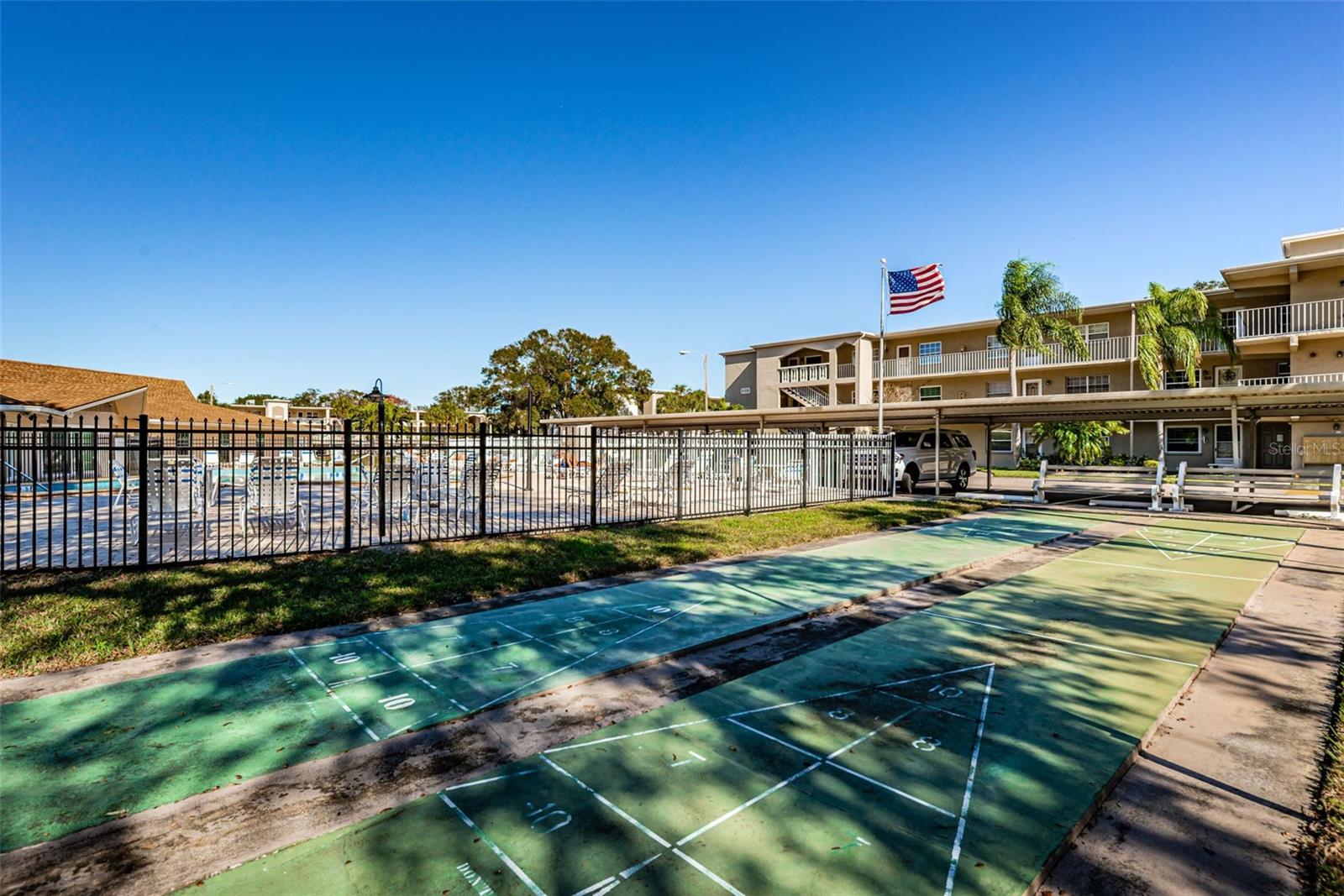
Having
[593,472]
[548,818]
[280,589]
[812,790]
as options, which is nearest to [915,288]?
[593,472]

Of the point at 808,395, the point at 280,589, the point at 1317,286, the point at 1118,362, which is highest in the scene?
the point at 1317,286

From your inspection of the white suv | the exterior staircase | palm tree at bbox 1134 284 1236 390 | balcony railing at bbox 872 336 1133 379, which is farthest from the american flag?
the exterior staircase

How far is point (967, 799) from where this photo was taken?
125 inches

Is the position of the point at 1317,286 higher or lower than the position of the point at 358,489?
higher

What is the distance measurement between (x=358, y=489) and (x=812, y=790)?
48.0ft

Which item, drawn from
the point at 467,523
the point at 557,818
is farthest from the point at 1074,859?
the point at 467,523

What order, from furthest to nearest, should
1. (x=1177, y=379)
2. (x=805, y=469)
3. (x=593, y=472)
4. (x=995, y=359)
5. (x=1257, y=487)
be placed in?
1. (x=995, y=359)
2. (x=1177, y=379)
3. (x=805, y=469)
4. (x=1257, y=487)
5. (x=593, y=472)

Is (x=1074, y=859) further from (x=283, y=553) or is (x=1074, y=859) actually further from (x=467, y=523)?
(x=467, y=523)

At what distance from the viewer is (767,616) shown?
6.41m

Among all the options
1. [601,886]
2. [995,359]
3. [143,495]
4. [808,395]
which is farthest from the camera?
[808,395]

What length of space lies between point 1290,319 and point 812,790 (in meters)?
34.9

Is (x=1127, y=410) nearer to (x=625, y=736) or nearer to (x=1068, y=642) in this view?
(x=1068, y=642)

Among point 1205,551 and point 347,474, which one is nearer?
point 347,474

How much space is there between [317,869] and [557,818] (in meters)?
1.00
